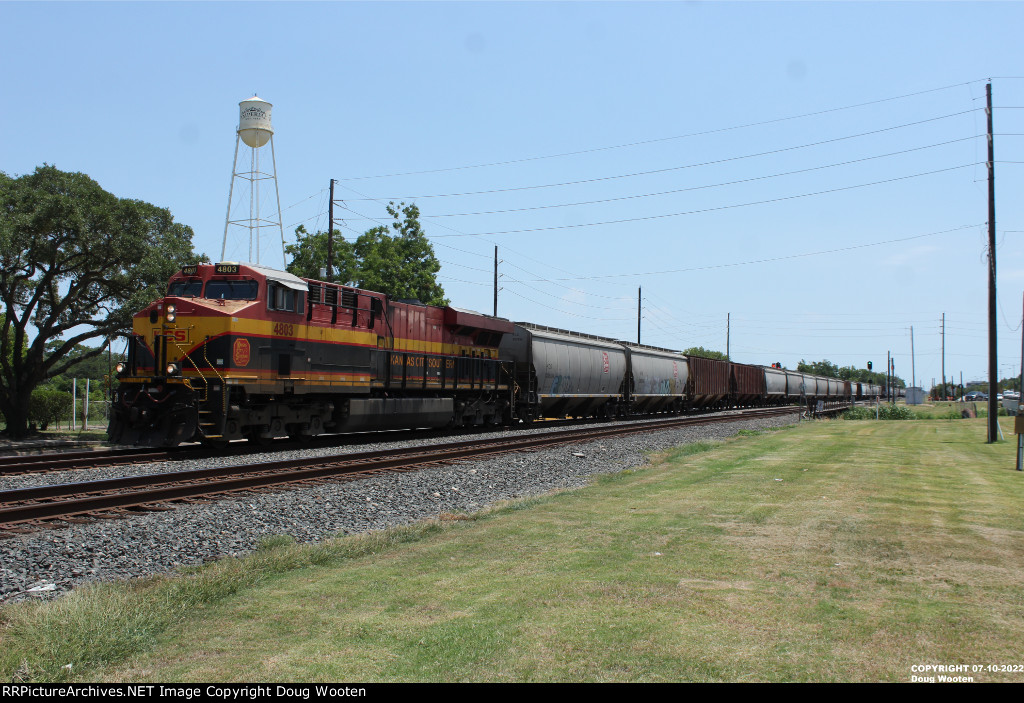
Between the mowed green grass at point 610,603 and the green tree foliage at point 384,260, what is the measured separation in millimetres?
40991

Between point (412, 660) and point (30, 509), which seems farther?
point (30, 509)

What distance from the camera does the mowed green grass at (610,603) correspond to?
4.57m

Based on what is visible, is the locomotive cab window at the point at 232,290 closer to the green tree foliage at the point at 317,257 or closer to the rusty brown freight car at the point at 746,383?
the green tree foliage at the point at 317,257

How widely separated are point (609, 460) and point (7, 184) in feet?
73.4

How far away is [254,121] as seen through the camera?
41906 mm

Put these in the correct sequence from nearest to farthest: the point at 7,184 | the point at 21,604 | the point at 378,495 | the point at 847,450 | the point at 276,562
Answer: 1. the point at 21,604
2. the point at 276,562
3. the point at 378,495
4. the point at 847,450
5. the point at 7,184

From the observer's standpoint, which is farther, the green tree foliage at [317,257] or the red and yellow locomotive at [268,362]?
the green tree foliage at [317,257]

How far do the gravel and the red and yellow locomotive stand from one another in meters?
1.42

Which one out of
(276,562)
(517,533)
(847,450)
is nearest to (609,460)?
(847,450)

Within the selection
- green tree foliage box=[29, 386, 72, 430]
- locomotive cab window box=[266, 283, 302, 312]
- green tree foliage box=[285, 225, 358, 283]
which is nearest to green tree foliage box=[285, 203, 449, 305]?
green tree foliage box=[285, 225, 358, 283]

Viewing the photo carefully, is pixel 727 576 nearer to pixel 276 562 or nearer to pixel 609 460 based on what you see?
pixel 276 562

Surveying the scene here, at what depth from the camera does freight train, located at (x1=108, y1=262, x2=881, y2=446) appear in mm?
16844

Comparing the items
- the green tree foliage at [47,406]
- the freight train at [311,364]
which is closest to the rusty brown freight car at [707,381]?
the freight train at [311,364]

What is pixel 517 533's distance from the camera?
8.77m
